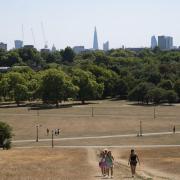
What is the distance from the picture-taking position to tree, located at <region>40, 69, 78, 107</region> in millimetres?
115938

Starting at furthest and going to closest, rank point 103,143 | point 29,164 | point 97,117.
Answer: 1. point 97,117
2. point 103,143
3. point 29,164

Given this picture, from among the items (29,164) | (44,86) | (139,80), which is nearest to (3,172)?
(29,164)

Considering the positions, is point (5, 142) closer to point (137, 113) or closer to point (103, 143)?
point (103, 143)

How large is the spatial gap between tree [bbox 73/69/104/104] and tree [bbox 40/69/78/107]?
4144mm

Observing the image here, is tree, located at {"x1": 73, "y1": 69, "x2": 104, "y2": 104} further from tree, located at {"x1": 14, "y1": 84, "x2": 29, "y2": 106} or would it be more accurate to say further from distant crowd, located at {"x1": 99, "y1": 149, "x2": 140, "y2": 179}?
distant crowd, located at {"x1": 99, "y1": 149, "x2": 140, "y2": 179}

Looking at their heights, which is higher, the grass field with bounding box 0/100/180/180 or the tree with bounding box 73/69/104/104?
the tree with bounding box 73/69/104/104

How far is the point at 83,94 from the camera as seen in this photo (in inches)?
4776

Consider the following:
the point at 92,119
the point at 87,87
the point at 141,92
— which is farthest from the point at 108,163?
the point at 141,92

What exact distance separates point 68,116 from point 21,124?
504 inches

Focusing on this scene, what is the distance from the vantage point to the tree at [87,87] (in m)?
121

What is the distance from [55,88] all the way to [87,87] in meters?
8.72

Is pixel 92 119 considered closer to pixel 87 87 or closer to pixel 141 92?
pixel 87 87

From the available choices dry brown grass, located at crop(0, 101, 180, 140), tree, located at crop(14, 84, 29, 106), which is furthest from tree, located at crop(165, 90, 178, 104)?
tree, located at crop(14, 84, 29, 106)

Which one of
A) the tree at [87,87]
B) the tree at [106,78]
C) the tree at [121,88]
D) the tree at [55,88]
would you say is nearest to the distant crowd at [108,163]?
the tree at [55,88]
